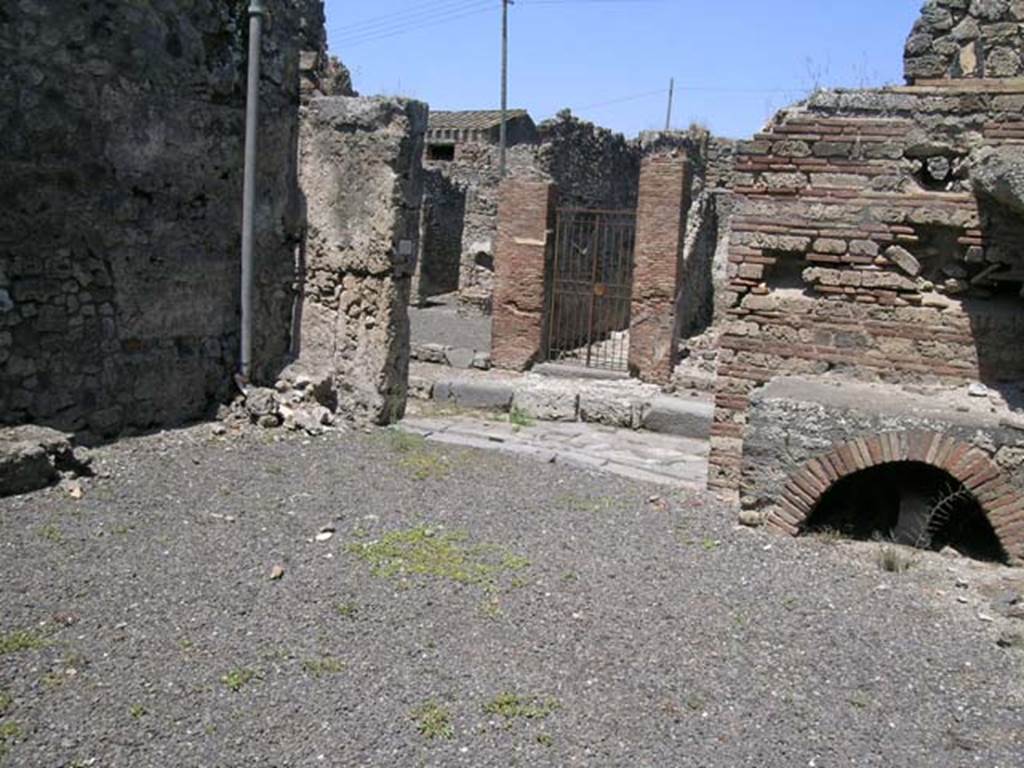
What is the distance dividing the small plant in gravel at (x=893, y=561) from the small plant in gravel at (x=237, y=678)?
11.3 feet

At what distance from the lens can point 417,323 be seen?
16688 mm

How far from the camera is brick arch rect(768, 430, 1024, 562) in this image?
211 inches

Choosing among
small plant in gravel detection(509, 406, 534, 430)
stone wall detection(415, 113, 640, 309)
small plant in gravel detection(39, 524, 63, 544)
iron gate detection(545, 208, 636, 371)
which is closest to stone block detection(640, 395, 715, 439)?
small plant in gravel detection(509, 406, 534, 430)

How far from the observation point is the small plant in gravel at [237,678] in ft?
11.8

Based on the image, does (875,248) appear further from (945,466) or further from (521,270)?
(521,270)

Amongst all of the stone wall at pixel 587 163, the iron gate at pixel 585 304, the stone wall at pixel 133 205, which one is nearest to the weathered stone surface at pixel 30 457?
the stone wall at pixel 133 205

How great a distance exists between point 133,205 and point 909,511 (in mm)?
5527

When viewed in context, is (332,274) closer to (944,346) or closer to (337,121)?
(337,121)

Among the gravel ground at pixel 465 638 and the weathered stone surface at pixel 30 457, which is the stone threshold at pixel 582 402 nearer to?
the gravel ground at pixel 465 638

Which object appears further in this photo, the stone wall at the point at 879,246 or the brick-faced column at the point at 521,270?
the brick-faced column at the point at 521,270

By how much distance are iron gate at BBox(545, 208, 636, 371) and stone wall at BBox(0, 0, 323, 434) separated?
4.78 metres

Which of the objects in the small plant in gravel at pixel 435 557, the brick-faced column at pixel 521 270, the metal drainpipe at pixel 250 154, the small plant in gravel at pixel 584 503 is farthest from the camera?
the brick-faced column at pixel 521 270

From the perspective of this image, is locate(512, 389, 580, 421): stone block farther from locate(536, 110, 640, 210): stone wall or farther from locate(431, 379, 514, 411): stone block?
locate(536, 110, 640, 210): stone wall

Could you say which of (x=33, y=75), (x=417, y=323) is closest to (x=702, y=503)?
(x=33, y=75)
